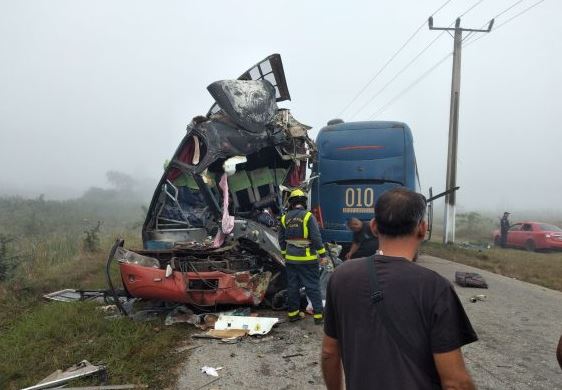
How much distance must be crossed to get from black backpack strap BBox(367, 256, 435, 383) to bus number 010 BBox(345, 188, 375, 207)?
6555 mm

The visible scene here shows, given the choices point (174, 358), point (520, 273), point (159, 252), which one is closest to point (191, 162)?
point (159, 252)

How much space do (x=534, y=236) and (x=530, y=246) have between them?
1.35 feet

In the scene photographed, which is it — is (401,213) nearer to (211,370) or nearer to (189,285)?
(211,370)

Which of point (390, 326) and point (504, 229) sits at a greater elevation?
point (390, 326)

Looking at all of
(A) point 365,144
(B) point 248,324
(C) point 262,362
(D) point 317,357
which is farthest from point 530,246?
(C) point 262,362

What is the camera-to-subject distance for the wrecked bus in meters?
5.20

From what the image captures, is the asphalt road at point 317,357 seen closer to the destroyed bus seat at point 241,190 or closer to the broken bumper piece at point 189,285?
the broken bumper piece at point 189,285

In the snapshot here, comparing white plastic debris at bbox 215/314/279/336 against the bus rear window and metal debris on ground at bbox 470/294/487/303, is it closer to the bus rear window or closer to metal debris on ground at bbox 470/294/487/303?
metal debris on ground at bbox 470/294/487/303

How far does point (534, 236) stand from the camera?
16.2 metres

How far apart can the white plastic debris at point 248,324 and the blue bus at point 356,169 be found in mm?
3437

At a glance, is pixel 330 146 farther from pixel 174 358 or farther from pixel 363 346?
pixel 363 346

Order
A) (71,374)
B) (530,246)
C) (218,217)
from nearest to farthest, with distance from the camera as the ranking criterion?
(71,374)
(218,217)
(530,246)

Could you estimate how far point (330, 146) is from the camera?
8.25m

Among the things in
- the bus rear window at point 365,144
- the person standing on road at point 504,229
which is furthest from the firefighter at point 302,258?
the person standing on road at point 504,229
